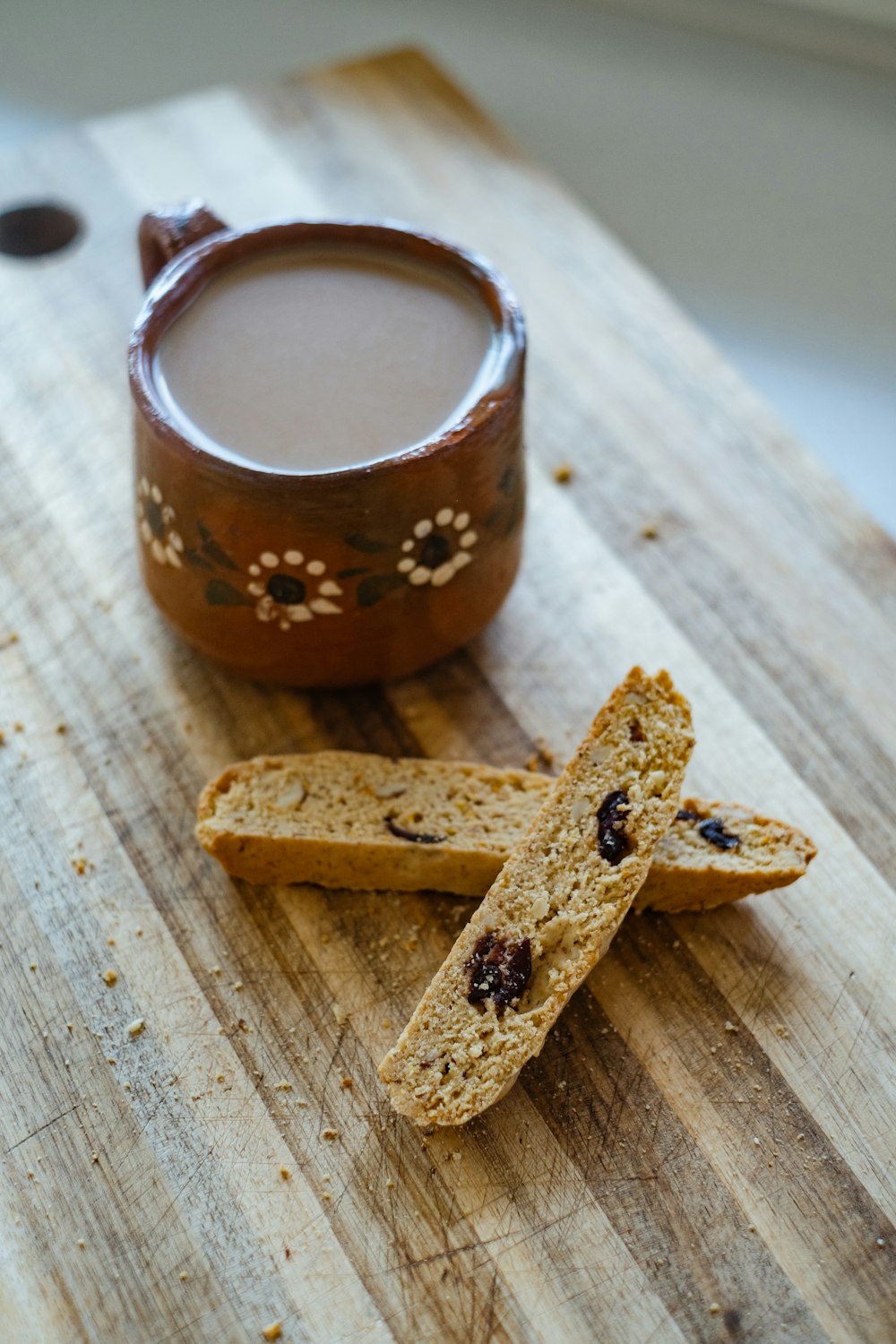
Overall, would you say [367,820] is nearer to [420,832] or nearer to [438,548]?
[420,832]

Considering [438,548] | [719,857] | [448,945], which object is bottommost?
[448,945]

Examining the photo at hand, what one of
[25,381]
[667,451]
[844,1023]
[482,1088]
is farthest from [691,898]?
[25,381]

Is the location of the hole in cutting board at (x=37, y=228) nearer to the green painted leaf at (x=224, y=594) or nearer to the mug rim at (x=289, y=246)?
the mug rim at (x=289, y=246)

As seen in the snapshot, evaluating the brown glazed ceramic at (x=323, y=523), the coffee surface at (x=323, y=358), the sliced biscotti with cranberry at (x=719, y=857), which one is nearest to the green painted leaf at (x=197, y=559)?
the brown glazed ceramic at (x=323, y=523)

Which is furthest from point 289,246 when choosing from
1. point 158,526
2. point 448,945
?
point 448,945

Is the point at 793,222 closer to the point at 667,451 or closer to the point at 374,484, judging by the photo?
the point at 667,451

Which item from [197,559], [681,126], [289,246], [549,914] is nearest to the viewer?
[549,914]
